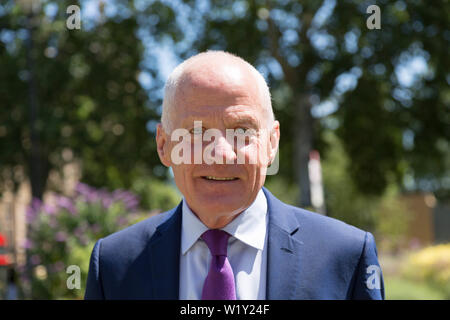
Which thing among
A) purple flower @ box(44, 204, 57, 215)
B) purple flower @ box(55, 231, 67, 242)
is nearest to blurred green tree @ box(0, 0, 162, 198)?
purple flower @ box(44, 204, 57, 215)

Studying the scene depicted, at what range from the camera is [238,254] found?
193 centimetres

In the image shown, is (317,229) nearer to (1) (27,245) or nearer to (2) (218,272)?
(2) (218,272)

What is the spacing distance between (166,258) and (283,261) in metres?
0.38

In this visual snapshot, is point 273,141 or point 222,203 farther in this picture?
point 273,141

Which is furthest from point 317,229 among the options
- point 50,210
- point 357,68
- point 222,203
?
point 357,68

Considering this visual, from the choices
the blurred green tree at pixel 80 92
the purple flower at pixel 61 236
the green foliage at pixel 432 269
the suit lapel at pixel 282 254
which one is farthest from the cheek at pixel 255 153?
the blurred green tree at pixel 80 92

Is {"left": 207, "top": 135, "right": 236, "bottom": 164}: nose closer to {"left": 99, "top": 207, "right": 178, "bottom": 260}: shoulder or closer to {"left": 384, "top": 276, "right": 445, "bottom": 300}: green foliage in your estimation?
{"left": 99, "top": 207, "right": 178, "bottom": 260}: shoulder

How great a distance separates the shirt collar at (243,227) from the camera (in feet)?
6.20

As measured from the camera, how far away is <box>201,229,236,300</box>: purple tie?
182 centimetres

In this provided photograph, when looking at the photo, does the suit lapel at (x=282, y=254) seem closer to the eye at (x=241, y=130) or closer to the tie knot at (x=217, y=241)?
the tie knot at (x=217, y=241)

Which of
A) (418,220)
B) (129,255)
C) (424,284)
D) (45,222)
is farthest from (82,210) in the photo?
(418,220)
